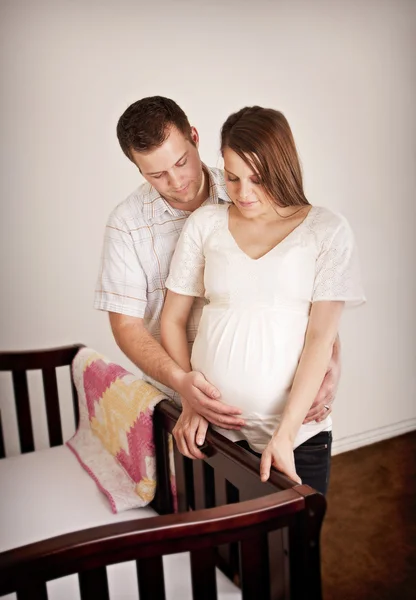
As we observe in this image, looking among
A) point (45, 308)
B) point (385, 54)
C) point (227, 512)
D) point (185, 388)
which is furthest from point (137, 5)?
point (227, 512)

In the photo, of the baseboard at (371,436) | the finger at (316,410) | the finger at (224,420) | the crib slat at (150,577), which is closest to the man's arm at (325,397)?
the finger at (316,410)

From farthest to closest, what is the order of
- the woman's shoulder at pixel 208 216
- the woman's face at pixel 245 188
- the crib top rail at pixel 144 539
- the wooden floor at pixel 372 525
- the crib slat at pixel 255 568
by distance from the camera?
1. the wooden floor at pixel 372 525
2. the woman's shoulder at pixel 208 216
3. the woman's face at pixel 245 188
4. the crib slat at pixel 255 568
5. the crib top rail at pixel 144 539

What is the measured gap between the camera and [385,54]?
8.04 ft

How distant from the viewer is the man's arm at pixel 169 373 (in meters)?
1.03

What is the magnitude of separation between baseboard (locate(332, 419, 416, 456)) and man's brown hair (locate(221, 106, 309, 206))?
1.83 m

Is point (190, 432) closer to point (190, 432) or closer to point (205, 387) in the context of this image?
point (190, 432)

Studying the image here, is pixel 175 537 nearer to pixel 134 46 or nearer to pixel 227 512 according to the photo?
pixel 227 512

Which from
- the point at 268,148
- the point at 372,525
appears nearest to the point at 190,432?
the point at 268,148

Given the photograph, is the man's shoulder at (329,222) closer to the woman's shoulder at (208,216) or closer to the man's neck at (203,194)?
the woman's shoulder at (208,216)

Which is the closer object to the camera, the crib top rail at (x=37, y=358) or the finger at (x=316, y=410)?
the finger at (x=316, y=410)

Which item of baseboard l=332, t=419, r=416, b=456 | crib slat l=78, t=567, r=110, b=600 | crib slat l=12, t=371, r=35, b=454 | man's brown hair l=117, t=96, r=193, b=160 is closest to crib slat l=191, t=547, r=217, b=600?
crib slat l=78, t=567, r=110, b=600

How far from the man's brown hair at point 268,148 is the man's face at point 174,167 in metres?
0.18

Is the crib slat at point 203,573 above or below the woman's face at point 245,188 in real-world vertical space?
below

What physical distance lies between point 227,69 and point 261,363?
1.41 metres
